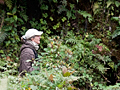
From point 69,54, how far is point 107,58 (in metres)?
2.11

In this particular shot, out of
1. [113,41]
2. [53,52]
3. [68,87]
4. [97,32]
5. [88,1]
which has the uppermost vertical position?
[88,1]

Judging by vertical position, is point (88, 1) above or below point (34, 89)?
above

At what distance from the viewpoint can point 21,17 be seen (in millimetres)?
5980

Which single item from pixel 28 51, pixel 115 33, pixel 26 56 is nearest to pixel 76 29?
pixel 115 33

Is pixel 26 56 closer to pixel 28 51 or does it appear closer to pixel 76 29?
pixel 28 51

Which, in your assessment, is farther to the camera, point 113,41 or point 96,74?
point 113,41

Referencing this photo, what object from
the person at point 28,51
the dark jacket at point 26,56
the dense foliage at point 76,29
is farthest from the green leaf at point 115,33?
the dark jacket at point 26,56

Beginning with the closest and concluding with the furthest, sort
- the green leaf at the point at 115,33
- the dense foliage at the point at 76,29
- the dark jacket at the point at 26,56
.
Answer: the dark jacket at the point at 26,56, the dense foliage at the point at 76,29, the green leaf at the point at 115,33

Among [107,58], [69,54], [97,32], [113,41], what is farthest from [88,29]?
[69,54]

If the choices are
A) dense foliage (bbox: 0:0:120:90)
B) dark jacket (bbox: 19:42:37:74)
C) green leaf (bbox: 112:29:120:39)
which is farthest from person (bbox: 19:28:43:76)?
green leaf (bbox: 112:29:120:39)

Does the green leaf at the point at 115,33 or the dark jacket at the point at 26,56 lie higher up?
the green leaf at the point at 115,33

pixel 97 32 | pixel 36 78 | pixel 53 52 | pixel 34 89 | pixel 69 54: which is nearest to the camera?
pixel 34 89

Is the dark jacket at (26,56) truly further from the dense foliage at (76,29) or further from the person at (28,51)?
the dense foliage at (76,29)

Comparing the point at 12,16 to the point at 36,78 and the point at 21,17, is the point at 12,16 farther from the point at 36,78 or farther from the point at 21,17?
the point at 36,78
